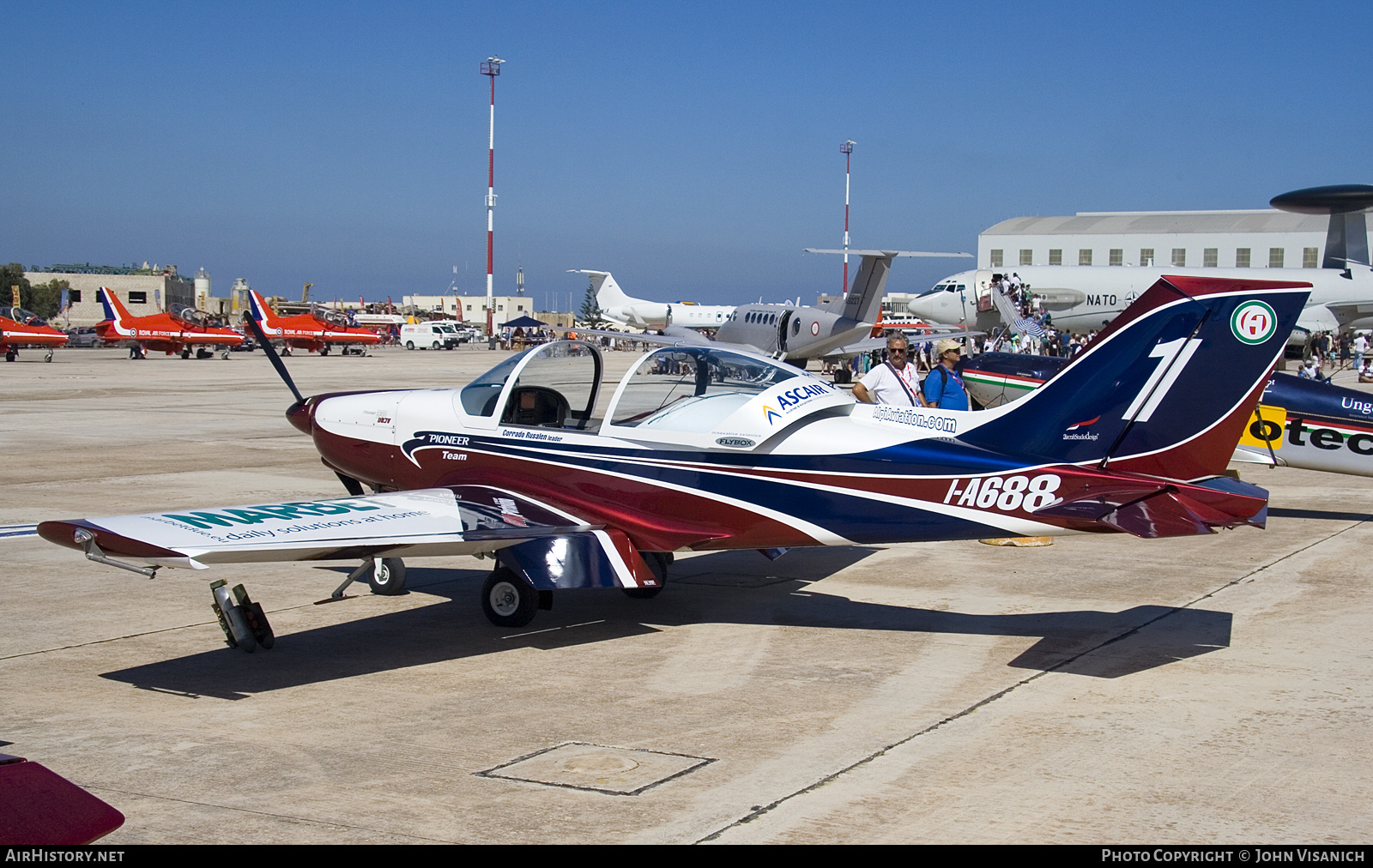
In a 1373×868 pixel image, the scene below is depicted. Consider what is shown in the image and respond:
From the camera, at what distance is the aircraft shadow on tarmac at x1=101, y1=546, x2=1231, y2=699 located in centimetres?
655

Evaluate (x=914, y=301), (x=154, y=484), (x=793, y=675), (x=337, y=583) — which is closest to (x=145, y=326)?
(x=914, y=301)

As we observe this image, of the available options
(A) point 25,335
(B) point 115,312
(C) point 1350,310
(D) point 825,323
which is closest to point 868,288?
(D) point 825,323

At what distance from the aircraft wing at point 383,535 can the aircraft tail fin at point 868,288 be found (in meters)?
28.4

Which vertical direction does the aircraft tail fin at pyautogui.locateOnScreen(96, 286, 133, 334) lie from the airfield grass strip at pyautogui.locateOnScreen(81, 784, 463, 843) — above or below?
above

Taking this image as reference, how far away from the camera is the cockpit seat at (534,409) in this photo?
27.0 ft

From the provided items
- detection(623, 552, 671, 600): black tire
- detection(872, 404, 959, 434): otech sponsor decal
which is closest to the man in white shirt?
detection(623, 552, 671, 600): black tire

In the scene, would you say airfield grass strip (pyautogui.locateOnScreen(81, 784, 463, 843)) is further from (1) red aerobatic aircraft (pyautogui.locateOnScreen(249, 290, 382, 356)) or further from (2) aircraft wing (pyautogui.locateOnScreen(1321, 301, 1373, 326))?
(1) red aerobatic aircraft (pyautogui.locateOnScreen(249, 290, 382, 356))

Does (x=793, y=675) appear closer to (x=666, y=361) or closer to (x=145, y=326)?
(x=666, y=361)

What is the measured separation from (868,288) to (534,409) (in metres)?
28.0

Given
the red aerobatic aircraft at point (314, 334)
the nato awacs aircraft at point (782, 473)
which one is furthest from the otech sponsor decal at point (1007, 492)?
the red aerobatic aircraft at point (314, 334)

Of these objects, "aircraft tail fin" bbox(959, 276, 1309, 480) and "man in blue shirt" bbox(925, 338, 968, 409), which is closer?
"aircraft tail fin" bbox(959, 276, 1309, 480)

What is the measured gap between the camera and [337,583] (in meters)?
8.97

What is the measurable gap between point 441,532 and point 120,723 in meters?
1.94

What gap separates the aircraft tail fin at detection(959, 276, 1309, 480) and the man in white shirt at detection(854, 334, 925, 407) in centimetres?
433
